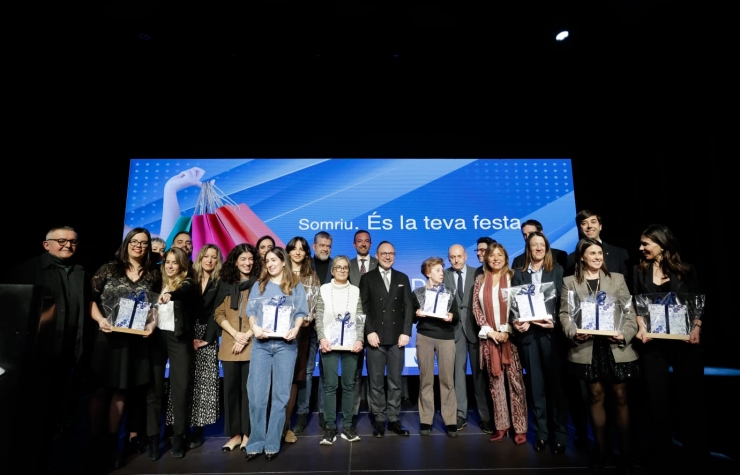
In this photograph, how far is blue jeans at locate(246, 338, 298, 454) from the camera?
332 cm

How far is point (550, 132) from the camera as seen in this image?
20.4 feet

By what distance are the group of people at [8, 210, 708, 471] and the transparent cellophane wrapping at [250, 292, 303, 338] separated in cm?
1

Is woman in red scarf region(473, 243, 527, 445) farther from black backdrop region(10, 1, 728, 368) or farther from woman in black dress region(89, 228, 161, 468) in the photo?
woman in black dress region(89, 228, 161, 468)

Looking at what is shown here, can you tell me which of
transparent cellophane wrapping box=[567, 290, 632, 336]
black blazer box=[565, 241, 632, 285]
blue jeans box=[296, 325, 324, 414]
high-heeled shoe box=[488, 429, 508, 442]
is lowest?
high-heeled shoe box=[488, 429, 508, 442]

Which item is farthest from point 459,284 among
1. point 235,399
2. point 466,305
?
point 235,399

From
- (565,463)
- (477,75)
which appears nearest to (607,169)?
(477,75)

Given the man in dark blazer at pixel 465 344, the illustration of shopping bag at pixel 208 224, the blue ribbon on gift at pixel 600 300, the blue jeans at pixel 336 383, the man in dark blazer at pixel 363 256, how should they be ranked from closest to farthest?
the blue ribbon on gift at pixel 600 300
the blue jeans at pixel 336 383
the man in dark blazer at pixel 465 344
the man in dark blazer at pixel 363 256
the illustration of shopping bag at pixel 208 224

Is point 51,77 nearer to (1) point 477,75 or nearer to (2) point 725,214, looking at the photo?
(1) point 477,75

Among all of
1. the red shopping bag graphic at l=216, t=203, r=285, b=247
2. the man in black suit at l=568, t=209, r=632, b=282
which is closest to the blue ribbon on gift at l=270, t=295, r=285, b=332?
the red shopping bag graphic at l=216, t=203, r=285, b=247

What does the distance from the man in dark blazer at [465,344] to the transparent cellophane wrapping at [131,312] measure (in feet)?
9.31

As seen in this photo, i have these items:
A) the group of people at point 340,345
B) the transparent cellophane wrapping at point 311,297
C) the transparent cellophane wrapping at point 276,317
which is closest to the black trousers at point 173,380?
the group of people at point 340,345

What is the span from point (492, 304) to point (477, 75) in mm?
3409

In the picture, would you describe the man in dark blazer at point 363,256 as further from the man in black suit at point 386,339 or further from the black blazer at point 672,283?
the black blazer at point 672,283

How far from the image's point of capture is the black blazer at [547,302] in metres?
3.45
